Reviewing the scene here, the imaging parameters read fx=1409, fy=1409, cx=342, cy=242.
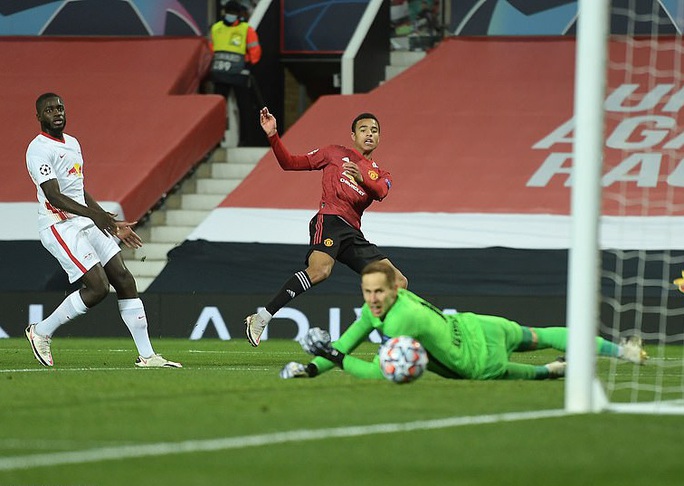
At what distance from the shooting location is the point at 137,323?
9.76 meters

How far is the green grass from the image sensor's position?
4473 millimetres

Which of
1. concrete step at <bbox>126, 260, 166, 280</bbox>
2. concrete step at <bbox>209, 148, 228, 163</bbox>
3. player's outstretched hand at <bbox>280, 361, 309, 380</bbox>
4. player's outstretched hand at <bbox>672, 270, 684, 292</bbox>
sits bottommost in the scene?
concrete step at <bbox>126, 260, 166, 280</bbox>

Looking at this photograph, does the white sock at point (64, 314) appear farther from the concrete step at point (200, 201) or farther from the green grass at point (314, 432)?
the concrete step at point (200, 201)

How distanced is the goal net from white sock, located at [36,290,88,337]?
4.38 metres

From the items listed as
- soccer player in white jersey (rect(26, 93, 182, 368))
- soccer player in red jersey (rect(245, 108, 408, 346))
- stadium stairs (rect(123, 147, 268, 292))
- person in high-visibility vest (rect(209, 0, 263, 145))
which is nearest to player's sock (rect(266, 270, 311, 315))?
soccer player in red jersey (rect(245, 108, 408, 346))

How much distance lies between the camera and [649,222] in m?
16.2

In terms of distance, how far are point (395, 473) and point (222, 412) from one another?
68.9 inches

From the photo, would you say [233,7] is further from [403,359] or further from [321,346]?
[403,359]

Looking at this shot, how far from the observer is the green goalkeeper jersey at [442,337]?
7.49 meters

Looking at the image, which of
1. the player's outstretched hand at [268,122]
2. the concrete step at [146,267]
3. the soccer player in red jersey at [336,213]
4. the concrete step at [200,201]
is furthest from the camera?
the concrete step at [200,201]

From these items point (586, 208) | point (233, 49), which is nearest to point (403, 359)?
point (586, 208)

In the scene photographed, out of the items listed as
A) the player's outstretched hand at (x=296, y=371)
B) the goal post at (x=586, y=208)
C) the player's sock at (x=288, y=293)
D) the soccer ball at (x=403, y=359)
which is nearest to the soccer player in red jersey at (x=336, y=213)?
the player's sock at (x=288, y=293)

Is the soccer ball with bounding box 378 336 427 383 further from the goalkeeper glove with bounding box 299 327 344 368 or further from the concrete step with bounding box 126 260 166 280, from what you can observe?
the concrete step with bounding box 126 260 166 280

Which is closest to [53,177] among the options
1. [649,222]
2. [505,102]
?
[649,222]
